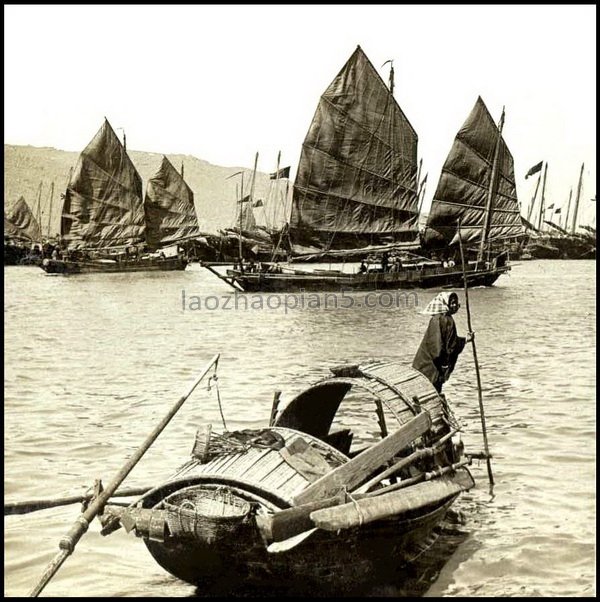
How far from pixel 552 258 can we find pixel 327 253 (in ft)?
128

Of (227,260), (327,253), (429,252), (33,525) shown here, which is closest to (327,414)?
(33,525)

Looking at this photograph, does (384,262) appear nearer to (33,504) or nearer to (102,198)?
(102,198)

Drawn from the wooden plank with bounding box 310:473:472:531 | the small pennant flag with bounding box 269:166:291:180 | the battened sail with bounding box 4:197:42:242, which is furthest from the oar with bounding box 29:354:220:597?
the battened sail with bounding box 4:197:42:242

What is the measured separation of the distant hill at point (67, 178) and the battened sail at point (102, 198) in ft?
187

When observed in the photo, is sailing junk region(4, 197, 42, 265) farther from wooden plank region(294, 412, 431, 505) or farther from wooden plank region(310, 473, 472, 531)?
wooden plank region(310, 473, 472, 531)

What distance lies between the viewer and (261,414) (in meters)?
9.26

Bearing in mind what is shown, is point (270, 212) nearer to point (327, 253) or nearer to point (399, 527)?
point (327, 253)

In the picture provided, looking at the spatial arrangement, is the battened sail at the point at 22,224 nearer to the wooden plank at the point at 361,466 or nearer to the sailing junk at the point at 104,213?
the sailing junk at the point at 104,213

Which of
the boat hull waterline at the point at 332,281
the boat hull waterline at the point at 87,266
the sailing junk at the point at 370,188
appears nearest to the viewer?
the sailing junk at the point at 370,188

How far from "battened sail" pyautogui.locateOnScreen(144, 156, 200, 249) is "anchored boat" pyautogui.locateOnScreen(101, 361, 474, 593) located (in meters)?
41.6

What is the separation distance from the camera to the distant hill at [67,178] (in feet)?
360

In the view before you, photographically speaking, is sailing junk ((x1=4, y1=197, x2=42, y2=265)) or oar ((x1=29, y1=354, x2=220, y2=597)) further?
sailing junk ((x1=4, y1=197, x2=42, y2=265))

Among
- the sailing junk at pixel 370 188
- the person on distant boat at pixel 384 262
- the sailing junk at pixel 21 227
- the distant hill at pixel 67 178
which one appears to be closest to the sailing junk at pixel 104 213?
the sailing junk at pixel 370 188

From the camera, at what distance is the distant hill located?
360 feet
